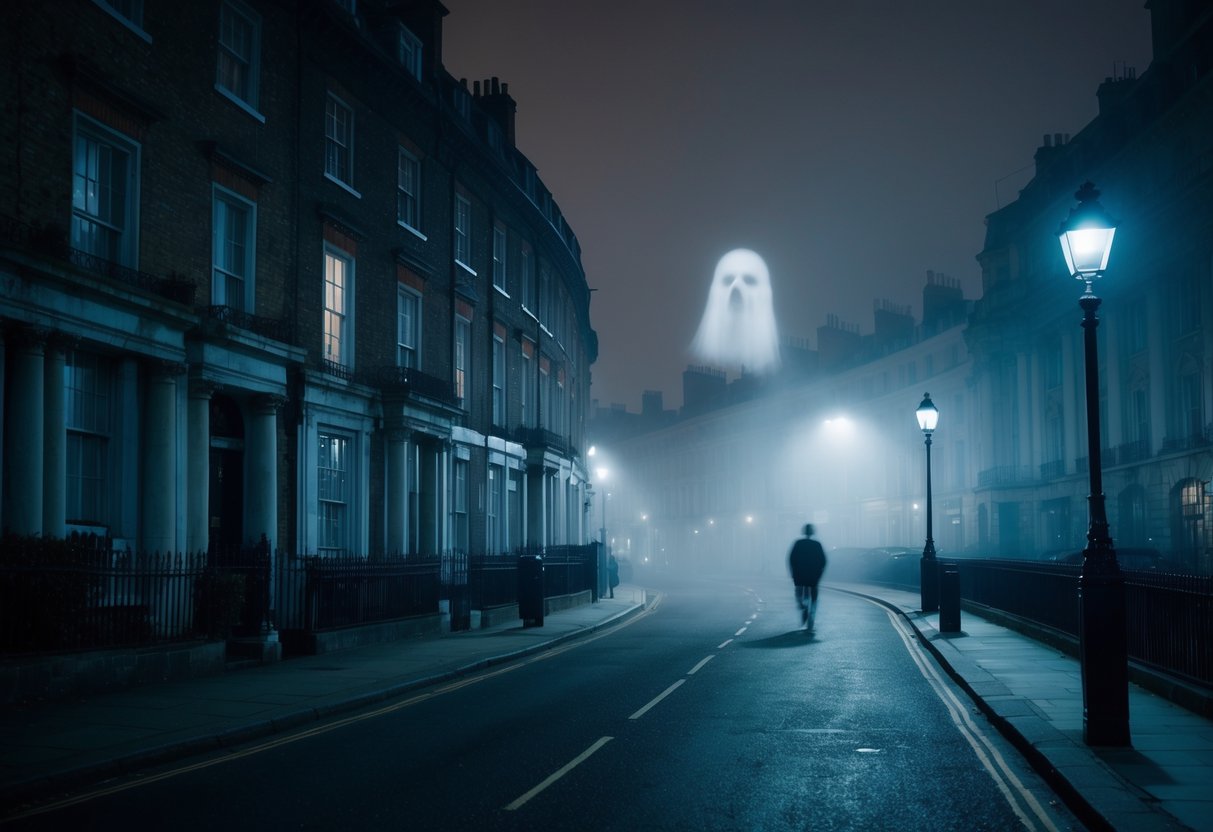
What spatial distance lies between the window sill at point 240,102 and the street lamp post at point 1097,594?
1322cm

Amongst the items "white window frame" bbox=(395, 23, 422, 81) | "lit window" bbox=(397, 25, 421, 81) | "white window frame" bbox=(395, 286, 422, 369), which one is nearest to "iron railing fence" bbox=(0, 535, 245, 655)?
"white window frame" bbox=(395, 286, 422, 369)

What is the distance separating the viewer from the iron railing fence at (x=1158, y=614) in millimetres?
10836

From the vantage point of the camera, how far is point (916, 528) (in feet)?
226

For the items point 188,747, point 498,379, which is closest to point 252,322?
point 188,747

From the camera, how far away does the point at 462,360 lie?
28.3 m

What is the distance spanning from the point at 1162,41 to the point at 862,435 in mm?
36461

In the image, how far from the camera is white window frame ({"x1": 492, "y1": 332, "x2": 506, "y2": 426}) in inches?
1215

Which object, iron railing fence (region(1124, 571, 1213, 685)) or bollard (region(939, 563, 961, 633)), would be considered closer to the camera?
iron railing fence (region(1124, 571, 1213, 685))

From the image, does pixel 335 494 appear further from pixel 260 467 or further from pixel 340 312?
pixel 340 312

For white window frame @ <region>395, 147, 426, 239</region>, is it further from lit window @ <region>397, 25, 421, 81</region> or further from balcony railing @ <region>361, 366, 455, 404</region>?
balcony railing @ <region>361, 366, 455, 404</region>

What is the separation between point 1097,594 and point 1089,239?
3.11 m

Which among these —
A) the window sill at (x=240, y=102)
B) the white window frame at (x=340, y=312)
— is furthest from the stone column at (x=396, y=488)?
the window sill at (x=240, y=102)

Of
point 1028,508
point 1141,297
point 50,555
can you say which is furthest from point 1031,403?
point 50,555

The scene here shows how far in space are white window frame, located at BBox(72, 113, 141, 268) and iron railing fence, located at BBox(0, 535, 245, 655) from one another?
4.03 meters
